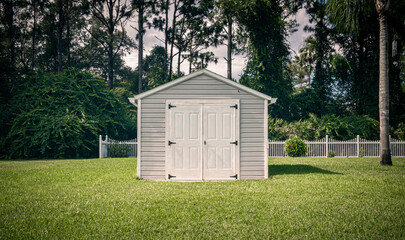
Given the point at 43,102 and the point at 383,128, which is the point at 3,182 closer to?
the point at 43,102

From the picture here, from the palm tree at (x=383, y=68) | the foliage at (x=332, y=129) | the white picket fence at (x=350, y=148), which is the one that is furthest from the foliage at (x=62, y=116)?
the palm tree at (x=383, y=68)

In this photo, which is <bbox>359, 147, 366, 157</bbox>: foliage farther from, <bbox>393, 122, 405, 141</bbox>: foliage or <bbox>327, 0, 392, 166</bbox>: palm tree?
<bbox>327, 0, 392, 166</bbox>: palm tree

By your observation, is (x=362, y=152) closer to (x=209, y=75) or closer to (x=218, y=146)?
(x=218, y=146)

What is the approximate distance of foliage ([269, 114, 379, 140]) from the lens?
1997 centimetres

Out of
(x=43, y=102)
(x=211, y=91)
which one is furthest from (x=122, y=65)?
(x=211, y=91)

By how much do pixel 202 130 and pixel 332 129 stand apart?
1440 cm

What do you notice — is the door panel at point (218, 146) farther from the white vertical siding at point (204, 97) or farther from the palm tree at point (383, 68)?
the palm tree at point (383, 68)

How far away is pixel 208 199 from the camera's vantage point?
666cm

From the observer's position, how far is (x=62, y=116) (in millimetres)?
19062

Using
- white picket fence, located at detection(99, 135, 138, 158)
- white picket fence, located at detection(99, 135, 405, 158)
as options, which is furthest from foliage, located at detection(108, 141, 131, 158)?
white picket fence, located at detection(99, 135, 405, 158)

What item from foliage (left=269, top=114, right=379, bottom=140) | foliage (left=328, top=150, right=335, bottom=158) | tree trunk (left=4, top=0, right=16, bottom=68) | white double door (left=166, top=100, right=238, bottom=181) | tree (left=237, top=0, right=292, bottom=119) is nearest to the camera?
white double door (left=166, top=100, right=238, bottom=181)

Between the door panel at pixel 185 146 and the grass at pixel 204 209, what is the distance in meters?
0.69

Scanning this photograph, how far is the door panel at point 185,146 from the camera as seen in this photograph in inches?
368

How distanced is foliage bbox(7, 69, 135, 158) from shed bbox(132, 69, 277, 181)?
10767 millimetres
